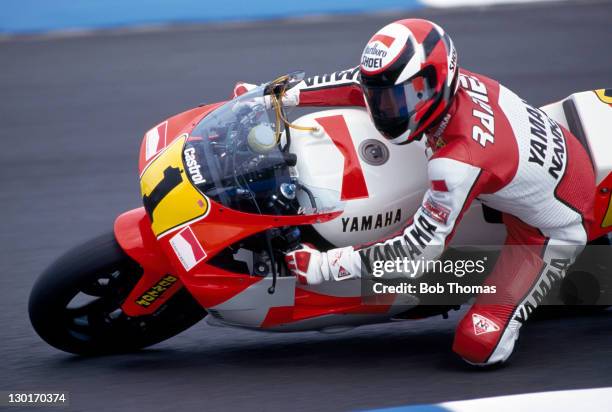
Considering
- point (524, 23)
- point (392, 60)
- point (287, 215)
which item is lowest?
point (524, 23)

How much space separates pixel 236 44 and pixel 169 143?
18.4 feet

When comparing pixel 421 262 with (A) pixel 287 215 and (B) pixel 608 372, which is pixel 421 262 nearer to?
(A) pixel 287 215

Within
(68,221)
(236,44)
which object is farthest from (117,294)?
(236,44)

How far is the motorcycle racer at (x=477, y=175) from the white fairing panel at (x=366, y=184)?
3.5 inches

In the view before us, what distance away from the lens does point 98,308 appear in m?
4.44

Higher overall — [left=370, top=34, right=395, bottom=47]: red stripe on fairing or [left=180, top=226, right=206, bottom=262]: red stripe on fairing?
[left=370, top=34, right=395, bottom=47]: red stripe on fairing

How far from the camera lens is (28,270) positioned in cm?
571

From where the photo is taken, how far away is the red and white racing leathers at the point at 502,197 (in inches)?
156

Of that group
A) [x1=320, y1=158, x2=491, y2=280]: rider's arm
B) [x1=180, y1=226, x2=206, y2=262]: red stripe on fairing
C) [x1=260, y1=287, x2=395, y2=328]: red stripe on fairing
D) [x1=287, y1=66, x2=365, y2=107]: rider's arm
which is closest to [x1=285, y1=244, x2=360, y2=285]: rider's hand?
[x1=320, y1=158, x2=491, y2=280]: rider's arm

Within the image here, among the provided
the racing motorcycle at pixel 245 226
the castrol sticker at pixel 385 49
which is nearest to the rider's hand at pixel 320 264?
the racing motorcycle at pixel 245 226

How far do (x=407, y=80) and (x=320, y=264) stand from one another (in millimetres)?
835

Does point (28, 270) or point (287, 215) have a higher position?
point (287, 215)

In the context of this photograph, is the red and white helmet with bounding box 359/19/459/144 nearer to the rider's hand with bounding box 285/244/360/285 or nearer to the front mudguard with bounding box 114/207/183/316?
the rider's hand with bounding box 285/244/360/285

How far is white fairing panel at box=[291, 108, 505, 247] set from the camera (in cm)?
417
